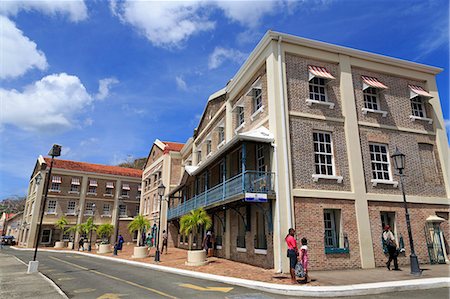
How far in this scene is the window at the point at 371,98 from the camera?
52.2 feet

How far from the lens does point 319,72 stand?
14.6 metres

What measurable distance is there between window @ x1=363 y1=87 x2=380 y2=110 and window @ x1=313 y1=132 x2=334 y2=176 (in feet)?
10.7

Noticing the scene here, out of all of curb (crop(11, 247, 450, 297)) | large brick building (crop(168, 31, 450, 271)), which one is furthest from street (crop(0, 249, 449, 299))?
large brick building (crop(168, 31, 450, 271))

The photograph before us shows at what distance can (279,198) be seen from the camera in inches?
493

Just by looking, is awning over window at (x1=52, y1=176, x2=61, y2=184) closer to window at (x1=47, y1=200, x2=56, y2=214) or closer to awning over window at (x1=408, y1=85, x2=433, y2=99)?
window at (x1=47, y1=200, x2=56, y2=214)

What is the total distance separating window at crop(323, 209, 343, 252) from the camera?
43.0ft

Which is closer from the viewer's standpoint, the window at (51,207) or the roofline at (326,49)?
the roofline at (326,49)

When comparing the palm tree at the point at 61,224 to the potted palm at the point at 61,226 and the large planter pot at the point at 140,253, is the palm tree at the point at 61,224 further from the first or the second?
the large planter pot at the point at 140,253

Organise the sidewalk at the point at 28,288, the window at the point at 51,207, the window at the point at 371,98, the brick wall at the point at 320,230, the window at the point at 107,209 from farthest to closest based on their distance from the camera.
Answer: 1. the window at the point at 107,209
2. the window at the point at 51,207
3. the window at the point at 371,98
4. the brick wall at the point at 320,230
5. the sidewalk at the point at 28,288

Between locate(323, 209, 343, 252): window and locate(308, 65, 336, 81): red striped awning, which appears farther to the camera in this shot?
locate(308, 65, 336, 81): red striped awning

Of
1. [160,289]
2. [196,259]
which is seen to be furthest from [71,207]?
[160,289]

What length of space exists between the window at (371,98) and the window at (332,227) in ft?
19.6

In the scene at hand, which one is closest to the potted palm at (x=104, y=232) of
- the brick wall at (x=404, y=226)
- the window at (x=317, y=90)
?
the window at (x=317, y=90)

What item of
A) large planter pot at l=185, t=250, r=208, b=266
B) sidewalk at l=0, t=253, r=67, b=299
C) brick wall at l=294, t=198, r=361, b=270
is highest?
brick wall at l=294, t=198, r=361, b=270
